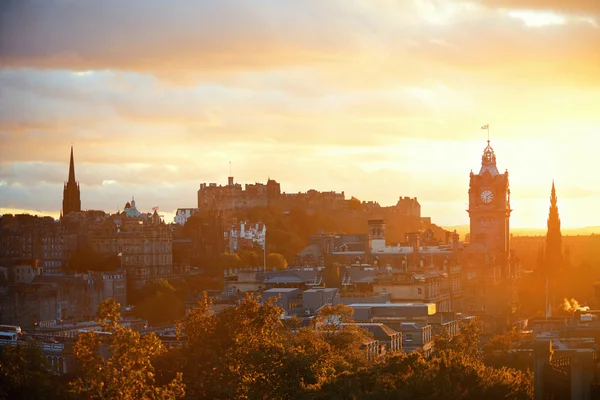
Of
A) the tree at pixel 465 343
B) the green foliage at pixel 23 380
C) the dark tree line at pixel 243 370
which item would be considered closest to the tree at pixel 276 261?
the tree at pixel 465 343

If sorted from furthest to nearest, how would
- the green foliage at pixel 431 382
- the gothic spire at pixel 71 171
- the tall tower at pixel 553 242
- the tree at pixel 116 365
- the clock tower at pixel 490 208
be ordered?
1. the gothic spire at pixel 71 171
2. the tall tower at pixel 553 242
3. the clock tower at pixel 490 208
4. the green foliage at pixel 431 382
5. the tree at pixel 116 365

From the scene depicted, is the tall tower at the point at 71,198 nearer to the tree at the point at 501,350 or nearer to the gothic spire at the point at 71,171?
the gothic spire at the point at 71,171

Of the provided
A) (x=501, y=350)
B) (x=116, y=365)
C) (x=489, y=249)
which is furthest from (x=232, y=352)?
(x=489, y=249)

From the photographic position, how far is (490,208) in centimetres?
13888

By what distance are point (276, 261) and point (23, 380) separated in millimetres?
103301

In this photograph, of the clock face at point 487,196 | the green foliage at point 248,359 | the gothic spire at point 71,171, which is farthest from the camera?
the gothic spire at point 71,171

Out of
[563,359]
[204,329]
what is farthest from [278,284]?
[563,359]

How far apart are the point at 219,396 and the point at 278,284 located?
6473 centimetres

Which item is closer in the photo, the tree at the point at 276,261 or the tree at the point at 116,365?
the tree at the point at 116,365

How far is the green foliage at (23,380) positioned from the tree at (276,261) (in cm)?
9447

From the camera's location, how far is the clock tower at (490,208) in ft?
453

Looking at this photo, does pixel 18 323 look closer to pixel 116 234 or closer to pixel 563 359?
pixel 116 234

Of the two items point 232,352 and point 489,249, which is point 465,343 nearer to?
point 232,352

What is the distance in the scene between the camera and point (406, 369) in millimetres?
50531
